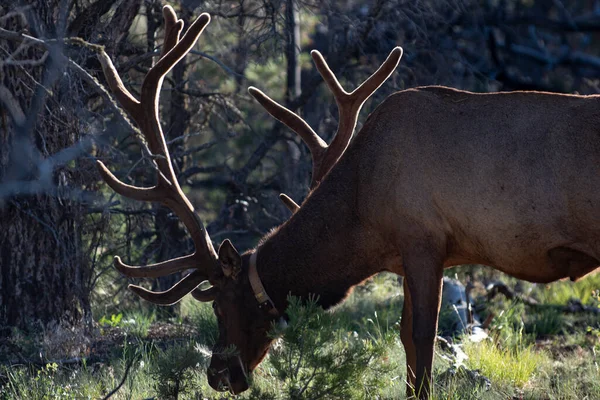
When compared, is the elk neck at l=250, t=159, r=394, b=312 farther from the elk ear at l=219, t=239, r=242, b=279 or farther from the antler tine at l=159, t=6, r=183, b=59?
the antler tine at l=159, t=6, r=183, b=59

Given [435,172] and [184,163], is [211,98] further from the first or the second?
[435,172]

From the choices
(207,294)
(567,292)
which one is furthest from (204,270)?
(567,292)

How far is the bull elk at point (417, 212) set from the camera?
15.2 feet

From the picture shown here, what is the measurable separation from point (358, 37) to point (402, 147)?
3.59 meters

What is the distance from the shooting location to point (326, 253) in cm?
527

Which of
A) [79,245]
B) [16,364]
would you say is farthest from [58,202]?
[16,364]

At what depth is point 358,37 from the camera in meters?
8.41

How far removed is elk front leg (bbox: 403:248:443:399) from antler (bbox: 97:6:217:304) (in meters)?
1.30

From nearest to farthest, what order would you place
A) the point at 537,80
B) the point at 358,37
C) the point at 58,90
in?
the point at 58,90 → the point at 358,37 → the point at 537,80

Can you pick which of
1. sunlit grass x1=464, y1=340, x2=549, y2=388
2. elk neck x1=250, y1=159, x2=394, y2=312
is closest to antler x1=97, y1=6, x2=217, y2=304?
elk neck x1=250, y1=159, x2=394, y2=312

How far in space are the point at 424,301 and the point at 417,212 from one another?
51 centimetres

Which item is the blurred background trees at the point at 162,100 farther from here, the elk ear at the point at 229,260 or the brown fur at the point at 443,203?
the brown fur at the point at 443,203

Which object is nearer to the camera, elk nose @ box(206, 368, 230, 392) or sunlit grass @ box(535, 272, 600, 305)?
elk nose @ box(206, 368, 230, 392)

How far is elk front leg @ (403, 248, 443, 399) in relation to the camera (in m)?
4.88
